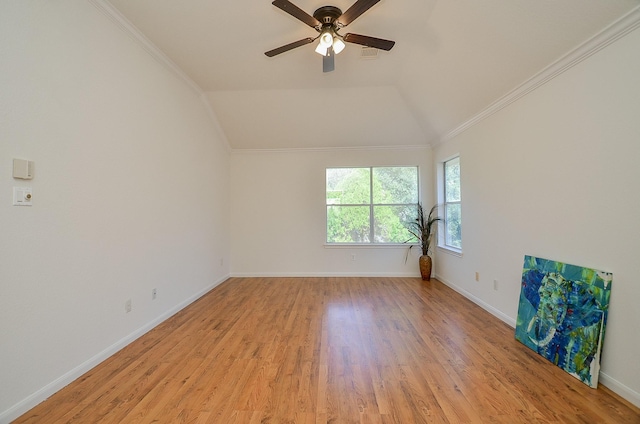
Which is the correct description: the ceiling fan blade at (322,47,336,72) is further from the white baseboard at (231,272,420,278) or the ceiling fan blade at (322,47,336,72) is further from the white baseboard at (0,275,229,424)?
the white baseboard at (231,272,420,278)

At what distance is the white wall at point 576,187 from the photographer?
5.81ft

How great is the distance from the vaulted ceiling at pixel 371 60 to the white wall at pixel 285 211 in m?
0.43

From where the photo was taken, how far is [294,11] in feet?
6.68

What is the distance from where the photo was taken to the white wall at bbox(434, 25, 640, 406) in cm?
177

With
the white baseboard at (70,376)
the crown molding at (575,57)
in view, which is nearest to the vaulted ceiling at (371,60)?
the crown molding at (575,57)

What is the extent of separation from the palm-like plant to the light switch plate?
499 cm

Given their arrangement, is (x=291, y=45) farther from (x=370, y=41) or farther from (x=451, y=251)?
(x=451, y=251)

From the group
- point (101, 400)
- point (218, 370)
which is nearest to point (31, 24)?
point (101, 400)

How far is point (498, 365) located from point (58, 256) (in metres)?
3.46

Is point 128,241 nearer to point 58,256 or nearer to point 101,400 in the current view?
point 58,256

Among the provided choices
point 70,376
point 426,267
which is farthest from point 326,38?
point 426,267

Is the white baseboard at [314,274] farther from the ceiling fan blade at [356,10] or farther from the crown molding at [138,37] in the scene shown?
the ceiling fan blade at [356,10]

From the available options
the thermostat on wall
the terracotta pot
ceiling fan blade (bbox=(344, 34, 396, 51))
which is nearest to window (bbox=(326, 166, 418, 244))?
the terracotta pot

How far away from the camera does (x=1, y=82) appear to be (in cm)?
158
